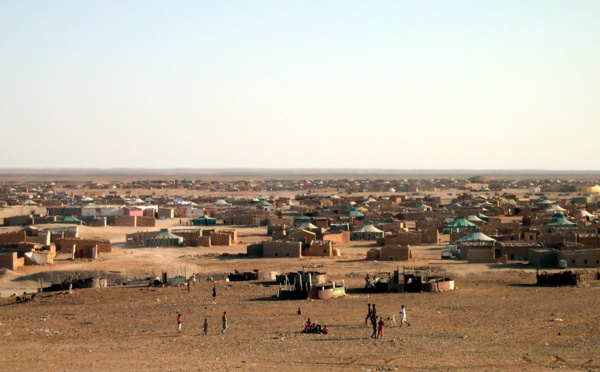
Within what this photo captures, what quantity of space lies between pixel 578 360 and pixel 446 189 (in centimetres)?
11118

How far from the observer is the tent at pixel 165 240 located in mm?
50688

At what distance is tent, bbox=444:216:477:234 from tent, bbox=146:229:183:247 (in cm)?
1507

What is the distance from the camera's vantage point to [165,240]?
167 feet

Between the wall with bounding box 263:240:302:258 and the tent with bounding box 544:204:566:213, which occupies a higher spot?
the tent with bounding box 544:204:566:213

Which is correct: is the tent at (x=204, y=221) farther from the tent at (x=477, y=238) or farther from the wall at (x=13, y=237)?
the tent at (x=477, y=238)

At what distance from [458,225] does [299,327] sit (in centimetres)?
2839

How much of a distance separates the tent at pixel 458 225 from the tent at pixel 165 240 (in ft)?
49.5

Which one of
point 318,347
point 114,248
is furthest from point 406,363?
point 114,248

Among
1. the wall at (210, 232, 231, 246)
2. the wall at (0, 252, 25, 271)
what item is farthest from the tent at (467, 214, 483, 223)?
the wall at (0, 252, 25, 271)

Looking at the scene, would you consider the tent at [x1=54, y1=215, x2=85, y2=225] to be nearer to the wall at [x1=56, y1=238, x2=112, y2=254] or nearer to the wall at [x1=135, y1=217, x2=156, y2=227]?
the wall at [x1=135, y1=217, x2=156, y2=227]

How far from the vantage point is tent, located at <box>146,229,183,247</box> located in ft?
166

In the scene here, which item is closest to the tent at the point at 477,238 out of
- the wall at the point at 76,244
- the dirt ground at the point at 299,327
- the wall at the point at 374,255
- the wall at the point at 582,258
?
the wall at the point at 374,255

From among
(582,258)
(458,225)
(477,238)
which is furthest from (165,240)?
(582,258)

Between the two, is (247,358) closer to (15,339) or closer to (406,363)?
(406,363)
